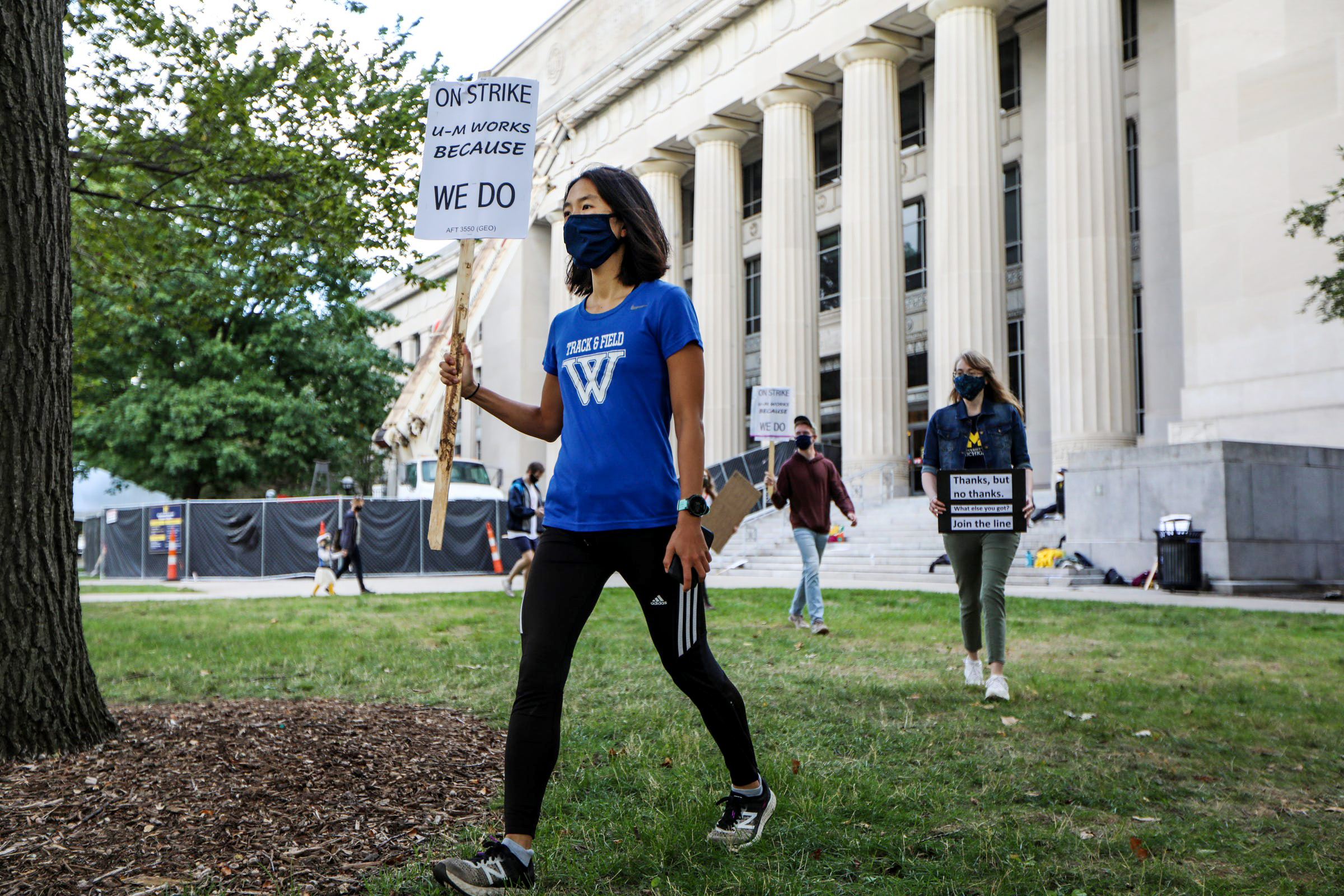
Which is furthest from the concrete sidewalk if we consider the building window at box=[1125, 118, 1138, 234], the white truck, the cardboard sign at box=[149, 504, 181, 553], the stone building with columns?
the building window at box=[1125, 118, 1138, 234]

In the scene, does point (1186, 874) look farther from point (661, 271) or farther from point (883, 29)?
point (883, 29)

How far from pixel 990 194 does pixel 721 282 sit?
10.6 meters

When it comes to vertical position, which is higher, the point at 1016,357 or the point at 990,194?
the point at 990,194

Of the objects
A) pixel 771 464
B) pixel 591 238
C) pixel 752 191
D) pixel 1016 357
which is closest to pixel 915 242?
pixel 1016 357

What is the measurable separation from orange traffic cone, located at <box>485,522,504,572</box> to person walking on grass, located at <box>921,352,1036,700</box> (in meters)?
19.6

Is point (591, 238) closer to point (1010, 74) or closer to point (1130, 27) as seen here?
point (1130, 27)

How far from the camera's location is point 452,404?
3844 mm

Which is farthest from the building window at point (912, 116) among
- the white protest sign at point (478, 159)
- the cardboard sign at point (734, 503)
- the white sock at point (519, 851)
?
the white sock at point (519, 851)

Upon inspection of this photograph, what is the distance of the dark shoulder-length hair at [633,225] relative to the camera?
348 centimetres

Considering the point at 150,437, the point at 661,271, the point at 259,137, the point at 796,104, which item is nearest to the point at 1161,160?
the point at 796,104

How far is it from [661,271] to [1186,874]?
247cm

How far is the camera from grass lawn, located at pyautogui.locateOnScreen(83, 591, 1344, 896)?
3.32 metres

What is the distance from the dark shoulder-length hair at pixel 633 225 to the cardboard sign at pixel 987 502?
3483 mm

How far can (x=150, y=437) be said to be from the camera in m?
34.3
